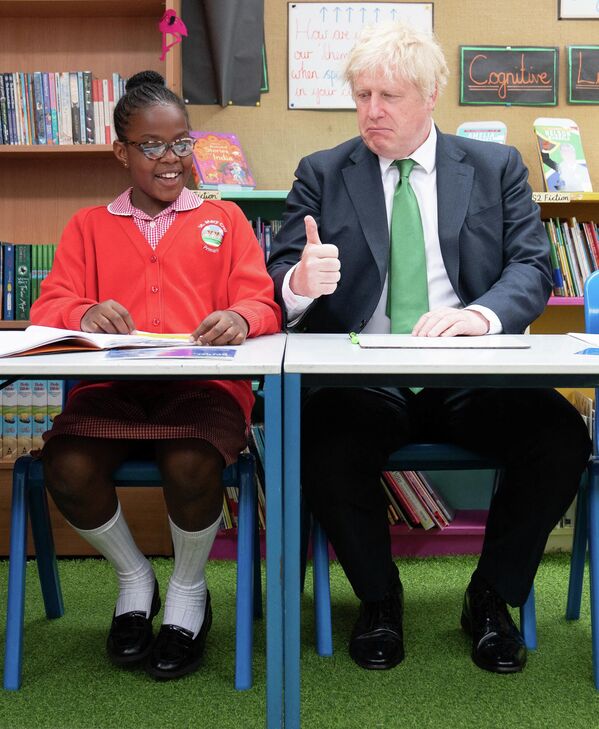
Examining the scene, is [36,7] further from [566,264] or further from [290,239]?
[566,264]

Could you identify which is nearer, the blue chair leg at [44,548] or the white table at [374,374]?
the white table at [374,374]

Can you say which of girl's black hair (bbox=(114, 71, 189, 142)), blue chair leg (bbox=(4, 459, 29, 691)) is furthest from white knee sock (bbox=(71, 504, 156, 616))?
girl's black hair (bbox=(114, 71, 189, 142))

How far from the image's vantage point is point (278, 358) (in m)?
1.28

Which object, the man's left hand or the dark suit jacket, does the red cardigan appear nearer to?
the dark suit jacket

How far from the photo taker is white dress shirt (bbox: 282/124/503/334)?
186cm

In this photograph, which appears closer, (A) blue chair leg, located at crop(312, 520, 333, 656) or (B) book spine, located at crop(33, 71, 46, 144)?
(A) blue chair leg, located at crop(312, 520, 333, 656)

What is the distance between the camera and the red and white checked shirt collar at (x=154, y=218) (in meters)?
1.84

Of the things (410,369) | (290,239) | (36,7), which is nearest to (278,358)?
(410,369)

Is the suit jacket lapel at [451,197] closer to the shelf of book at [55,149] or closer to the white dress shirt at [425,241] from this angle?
the white dress shirt at [425,241]

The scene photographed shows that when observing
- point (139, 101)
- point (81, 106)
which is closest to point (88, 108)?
point (81, 106)

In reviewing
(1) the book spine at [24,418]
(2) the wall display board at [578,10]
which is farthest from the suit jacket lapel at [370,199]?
(2) the wall display board at [578,10]

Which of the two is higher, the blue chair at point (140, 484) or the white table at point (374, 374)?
the white table at point (374, 374)

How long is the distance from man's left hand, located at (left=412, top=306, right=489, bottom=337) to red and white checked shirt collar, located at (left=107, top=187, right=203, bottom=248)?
62 centimetres

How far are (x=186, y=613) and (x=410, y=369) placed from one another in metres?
0.72
